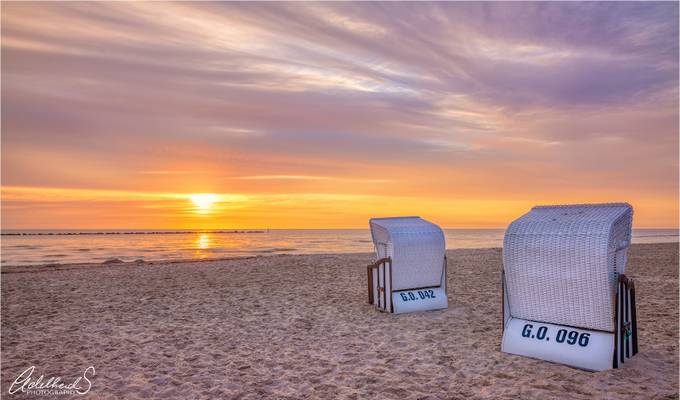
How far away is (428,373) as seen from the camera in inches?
284

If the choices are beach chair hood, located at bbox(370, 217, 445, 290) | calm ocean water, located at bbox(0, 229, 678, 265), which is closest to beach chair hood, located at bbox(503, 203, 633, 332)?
beach chair hood, located at bbox(370, 217, 445, 290)

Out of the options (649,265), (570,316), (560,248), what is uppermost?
(560,248)

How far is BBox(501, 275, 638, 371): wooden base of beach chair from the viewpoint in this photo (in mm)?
7061

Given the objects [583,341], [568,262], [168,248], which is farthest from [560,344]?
[168,248]

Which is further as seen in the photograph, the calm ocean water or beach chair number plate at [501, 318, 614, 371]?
the calm ocean water

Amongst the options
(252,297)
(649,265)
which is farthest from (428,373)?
(649,265)

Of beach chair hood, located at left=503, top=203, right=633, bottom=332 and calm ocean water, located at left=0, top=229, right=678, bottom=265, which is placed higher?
beach chair hood, located at left=503, top=203, right=633, bottom=332

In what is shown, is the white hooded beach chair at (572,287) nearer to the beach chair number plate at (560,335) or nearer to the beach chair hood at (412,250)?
the beach chair number plate at (560,335)

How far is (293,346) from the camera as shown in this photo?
8.89m

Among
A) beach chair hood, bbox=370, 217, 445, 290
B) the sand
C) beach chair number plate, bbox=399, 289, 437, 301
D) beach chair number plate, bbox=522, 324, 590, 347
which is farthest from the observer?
beach chair number plate, bbox=399, 289, 437, 301

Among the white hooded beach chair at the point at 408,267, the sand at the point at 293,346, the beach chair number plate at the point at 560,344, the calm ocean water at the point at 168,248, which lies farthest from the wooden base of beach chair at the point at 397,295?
the calm ocean water at the point at 168,248

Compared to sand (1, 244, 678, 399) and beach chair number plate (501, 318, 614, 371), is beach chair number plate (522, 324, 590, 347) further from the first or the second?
sand (1, 244, 678, 399)

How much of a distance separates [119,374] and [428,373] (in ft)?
15.7

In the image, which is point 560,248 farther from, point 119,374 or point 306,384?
point 119,374
